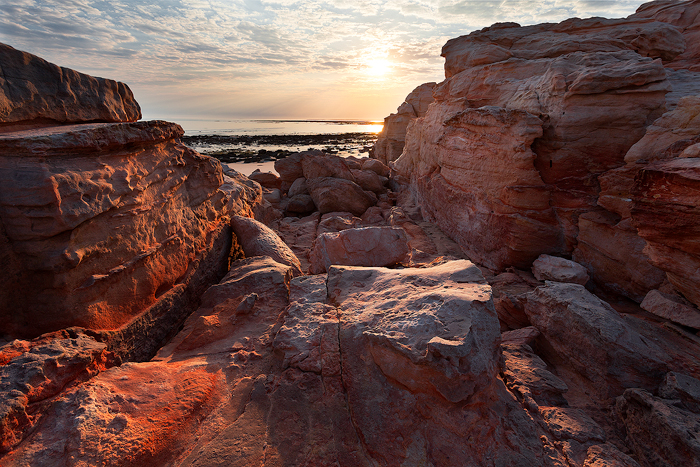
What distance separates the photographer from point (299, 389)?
221 centimetres

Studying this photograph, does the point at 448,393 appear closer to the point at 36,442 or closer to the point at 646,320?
the point at 36,442

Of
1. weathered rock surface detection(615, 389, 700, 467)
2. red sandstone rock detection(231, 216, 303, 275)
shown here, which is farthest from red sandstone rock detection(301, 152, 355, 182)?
weathered rock surface detection(615, 389, 700, 467)

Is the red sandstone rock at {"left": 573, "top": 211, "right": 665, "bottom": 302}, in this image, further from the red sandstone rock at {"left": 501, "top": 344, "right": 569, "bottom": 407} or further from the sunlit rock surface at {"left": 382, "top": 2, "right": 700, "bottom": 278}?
the red sandstone rock at {"left": 501, "top": 344, "right": 569, "bottom": 407}

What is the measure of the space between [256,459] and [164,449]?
1.77 feet

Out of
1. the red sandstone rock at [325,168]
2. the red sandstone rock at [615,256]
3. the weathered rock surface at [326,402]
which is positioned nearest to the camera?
the weathered rock surface at [326,402]

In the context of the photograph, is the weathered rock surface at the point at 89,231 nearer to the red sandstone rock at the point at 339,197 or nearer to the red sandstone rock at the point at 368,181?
the red sandstone rock at the point at 339,197

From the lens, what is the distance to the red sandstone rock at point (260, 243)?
4.50m

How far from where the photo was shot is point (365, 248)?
13.7 ft

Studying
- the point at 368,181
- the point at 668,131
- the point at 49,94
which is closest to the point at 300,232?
the point at 368,181

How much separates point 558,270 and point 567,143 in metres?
2.07

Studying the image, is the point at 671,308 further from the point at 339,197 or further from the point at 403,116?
the point at 403,116

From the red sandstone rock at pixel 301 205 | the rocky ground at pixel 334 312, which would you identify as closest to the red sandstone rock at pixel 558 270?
the rocky ground at pixel 334 312

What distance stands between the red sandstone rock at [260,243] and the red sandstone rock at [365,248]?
469mm

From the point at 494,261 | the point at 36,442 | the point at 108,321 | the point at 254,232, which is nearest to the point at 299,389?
the point at 36,442
